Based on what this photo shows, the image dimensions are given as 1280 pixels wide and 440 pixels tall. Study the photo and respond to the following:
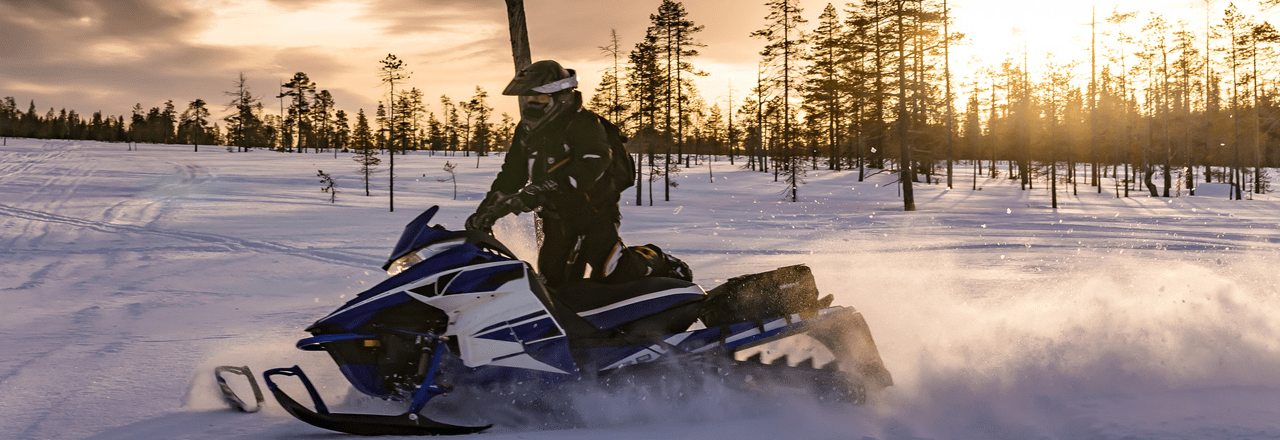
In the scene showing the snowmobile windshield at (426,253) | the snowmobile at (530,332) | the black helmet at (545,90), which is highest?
the black helmet at (545,90)

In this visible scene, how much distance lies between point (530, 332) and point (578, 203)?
2.21 ft

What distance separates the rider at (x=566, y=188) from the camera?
12.1 ft

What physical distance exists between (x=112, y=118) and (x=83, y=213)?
6574 inches

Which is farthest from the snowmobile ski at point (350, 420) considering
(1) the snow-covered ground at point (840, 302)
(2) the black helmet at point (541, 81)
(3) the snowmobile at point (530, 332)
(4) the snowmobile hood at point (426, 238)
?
(2) the black helmet at point (541, 81)

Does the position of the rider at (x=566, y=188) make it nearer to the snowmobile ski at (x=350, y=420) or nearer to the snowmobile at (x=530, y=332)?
Answer: the snowmobile at (x=530, y=332)

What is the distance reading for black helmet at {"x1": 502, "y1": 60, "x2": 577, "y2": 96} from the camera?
12.3ft

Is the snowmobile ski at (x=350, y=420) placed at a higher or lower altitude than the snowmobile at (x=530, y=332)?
lower

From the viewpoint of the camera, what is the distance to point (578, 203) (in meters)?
3.77

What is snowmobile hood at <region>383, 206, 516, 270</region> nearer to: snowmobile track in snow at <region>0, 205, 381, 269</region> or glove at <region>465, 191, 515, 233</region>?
glove at <region>465, 191, 515, 233</region>

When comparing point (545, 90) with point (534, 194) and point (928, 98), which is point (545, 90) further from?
point (928, 98)

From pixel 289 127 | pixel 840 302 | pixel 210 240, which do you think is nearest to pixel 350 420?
pixel 840 302

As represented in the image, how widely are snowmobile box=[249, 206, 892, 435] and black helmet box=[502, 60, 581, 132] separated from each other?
681 mm

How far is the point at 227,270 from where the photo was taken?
10.7 metres

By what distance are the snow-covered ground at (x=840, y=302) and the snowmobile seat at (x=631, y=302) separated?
410mm
